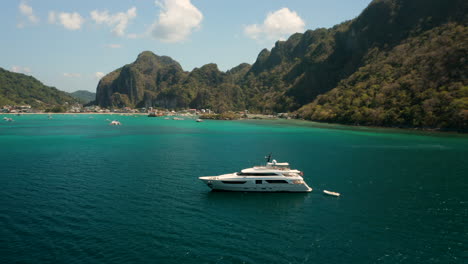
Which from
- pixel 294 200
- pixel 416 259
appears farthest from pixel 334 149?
pixel 416 259

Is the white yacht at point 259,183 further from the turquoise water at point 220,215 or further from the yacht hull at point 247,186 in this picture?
the turquoise water at point 220,215

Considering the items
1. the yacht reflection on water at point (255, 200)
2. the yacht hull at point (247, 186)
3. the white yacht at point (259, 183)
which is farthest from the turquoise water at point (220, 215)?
the white yacht at point (259, 183)

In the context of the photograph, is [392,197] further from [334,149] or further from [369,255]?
[334,149]

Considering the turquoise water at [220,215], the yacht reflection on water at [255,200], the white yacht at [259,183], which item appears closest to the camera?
the turquoise water at [220,215]

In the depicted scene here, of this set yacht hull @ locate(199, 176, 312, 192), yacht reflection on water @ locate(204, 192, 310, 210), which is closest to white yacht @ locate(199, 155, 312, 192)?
yacht hull @ locate(199, 176, 312, 192)

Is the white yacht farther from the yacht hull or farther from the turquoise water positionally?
the turquoise water

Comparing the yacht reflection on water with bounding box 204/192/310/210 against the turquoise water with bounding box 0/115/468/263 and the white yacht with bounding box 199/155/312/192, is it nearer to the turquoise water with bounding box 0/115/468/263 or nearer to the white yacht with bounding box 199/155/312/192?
the turquoise water with bounding box 0/115/468/263

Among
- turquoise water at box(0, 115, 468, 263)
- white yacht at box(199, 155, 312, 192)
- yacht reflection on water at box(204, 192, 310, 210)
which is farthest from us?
white yacht at box(199, 155, 312, 192)

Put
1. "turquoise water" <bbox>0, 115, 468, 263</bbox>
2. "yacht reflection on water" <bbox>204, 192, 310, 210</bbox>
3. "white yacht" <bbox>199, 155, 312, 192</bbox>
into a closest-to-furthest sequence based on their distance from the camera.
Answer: "turquoise water" <bbox>0, 115, 468, 263</bbox> < "yacht reflection on water" <bbox>204, 192, 310, 210</bbox> < "white yacht" <bbox>199, 155, 312, 192</bbox>

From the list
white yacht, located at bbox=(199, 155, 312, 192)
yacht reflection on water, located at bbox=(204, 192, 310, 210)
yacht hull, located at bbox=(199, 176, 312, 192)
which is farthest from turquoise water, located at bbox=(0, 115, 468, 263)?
white yacht, located at bbox=(199, 155, 312, 192)

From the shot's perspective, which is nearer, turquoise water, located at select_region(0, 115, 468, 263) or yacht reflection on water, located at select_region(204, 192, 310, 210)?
turquoise water, located at select_region(0, 115, 468, 263)

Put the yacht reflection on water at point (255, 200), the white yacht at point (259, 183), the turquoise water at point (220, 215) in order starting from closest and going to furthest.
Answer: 1. the turquoise water at point (220, 215)
2. the yacht reflection on water at point (255, 200)
3. the white yacht at point (259, 183)

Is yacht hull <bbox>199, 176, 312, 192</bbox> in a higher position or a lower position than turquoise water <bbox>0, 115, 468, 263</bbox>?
higher

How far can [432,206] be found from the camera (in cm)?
4438
